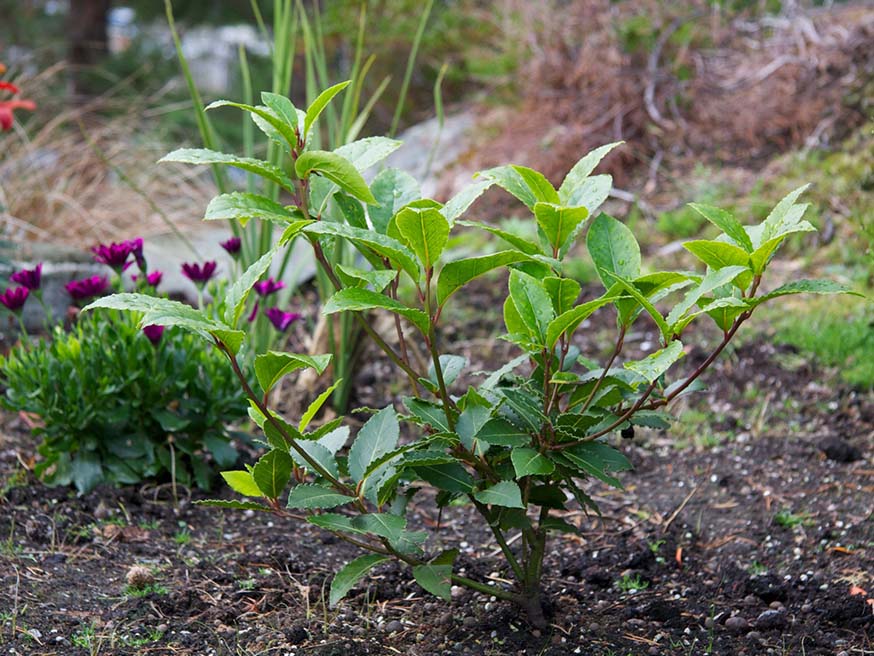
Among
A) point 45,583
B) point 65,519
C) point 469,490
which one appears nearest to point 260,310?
point 65,519

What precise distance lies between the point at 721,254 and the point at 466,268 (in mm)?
423

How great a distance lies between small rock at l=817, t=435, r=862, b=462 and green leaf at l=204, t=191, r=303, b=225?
1877 millimetres

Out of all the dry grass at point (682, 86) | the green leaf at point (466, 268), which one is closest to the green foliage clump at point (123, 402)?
the green leaf at point (466, 268)

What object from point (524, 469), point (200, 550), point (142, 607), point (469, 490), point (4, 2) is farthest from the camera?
point (4, 2)

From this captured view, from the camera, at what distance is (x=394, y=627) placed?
6.04 ft

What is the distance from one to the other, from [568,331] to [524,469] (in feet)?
0.87

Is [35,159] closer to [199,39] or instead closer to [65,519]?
[65,519]

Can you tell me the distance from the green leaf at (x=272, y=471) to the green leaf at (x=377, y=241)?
1.37 ft

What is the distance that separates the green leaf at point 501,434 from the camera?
5.22ft

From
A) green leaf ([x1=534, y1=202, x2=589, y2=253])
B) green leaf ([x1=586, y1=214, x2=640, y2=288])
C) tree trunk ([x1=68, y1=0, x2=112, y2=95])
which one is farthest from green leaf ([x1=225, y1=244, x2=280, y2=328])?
tree trunk ([x1=68, y1=0, x2=112, y2=95])

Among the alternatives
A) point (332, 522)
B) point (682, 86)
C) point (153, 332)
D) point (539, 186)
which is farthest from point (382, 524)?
point (682, 86)

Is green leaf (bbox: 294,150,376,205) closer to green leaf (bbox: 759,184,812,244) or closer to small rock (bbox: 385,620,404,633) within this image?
green leaf (bbox: 759,184,812,244)

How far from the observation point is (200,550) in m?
2.21

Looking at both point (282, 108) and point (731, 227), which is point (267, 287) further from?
point (731, 227)
